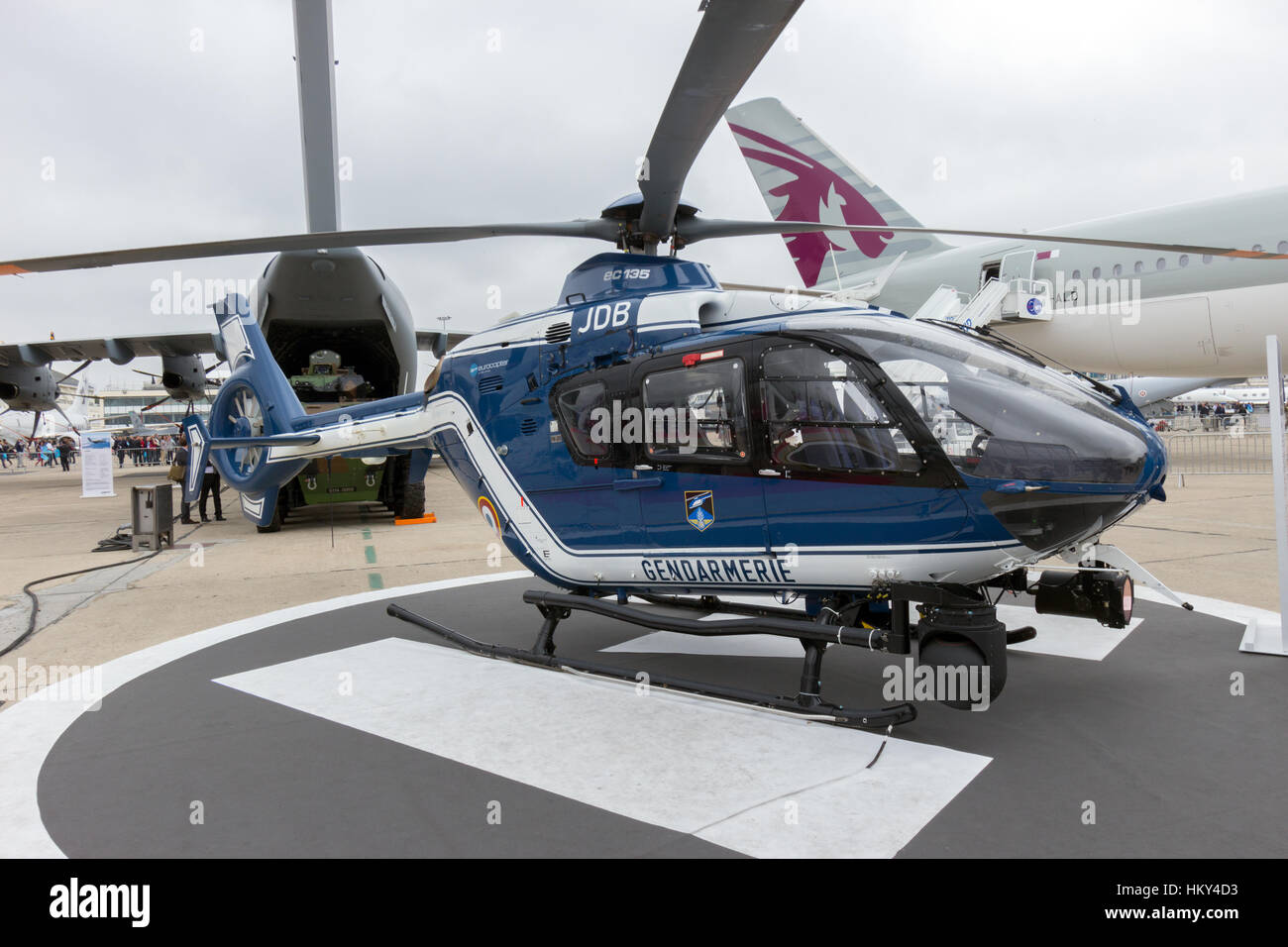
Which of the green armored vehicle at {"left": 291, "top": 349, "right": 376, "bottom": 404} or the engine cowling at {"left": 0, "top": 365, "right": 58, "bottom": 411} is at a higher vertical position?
the engine cowling at {"left": 0, "top": 365, "right": 58, "bottom": 411}

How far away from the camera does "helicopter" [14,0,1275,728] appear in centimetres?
402

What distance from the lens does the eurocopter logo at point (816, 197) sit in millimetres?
19688

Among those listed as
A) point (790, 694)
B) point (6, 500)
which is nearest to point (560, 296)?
point (790, 694)

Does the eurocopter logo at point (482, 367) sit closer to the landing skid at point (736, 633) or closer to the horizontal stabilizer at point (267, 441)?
the landing skid at point (736, 633)

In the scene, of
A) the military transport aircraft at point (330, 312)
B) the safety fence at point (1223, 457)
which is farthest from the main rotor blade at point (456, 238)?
the safety fence at point (1223, 457)

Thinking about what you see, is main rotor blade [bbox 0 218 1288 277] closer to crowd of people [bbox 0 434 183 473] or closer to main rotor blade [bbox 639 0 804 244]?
main rotor blade [bbox 639 0 804 244]

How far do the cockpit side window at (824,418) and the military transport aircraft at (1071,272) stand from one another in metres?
7.90

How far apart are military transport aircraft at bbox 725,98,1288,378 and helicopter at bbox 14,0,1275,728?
24.4 feet

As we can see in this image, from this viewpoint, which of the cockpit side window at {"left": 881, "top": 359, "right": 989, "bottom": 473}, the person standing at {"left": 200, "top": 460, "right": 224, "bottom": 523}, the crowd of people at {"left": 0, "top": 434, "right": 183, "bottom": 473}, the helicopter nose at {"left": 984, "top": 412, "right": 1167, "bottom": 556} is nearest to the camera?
the helicopter nose at {"left": 984, "top": 412, "right": 1167, "bottom": 556}

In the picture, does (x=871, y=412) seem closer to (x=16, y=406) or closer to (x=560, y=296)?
(x=560, y=296)

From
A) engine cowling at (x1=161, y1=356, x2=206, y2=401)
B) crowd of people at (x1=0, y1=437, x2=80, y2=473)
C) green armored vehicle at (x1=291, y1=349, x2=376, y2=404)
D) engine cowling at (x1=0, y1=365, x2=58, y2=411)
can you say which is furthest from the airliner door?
crowd of people at (x1=0, y1=437, x2=80, y2=473)

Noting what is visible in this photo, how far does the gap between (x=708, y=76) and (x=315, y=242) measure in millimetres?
2865

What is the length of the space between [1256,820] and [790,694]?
2355 mm
